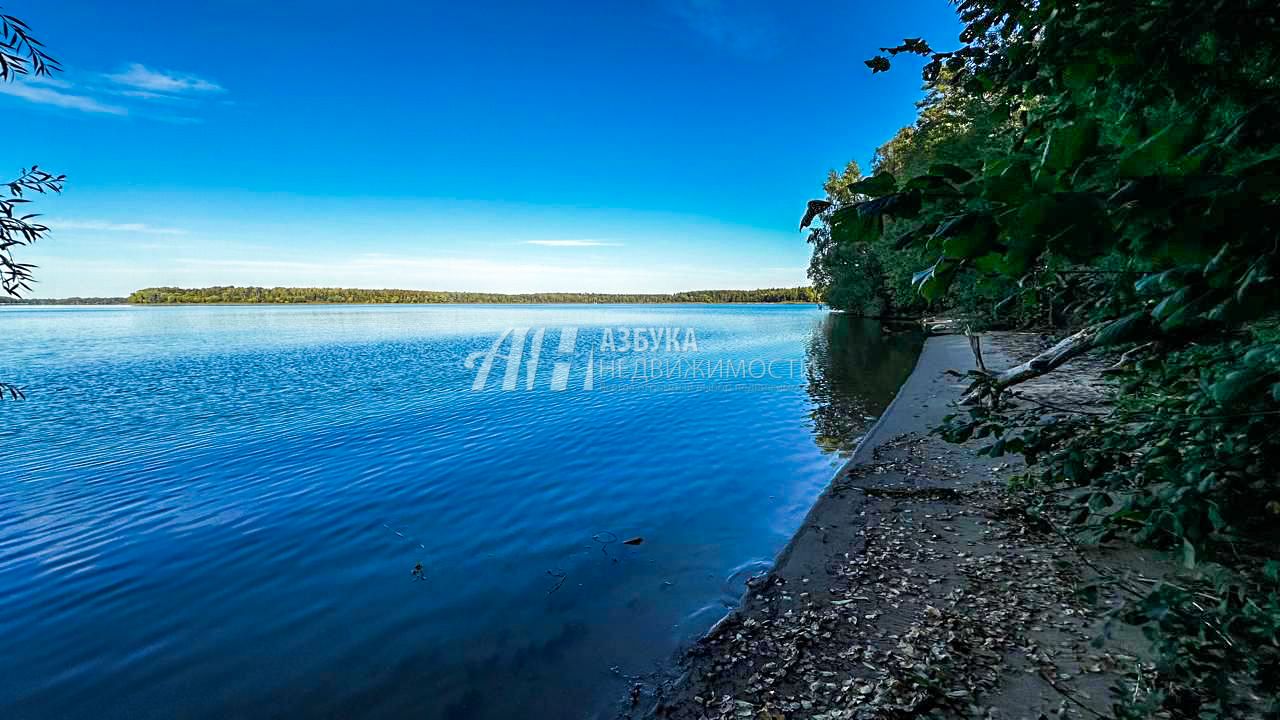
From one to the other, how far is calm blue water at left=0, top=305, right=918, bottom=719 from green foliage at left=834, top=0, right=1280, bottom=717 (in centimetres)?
471

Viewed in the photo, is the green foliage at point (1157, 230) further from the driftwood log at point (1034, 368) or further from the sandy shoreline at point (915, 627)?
the sandy shoreline at point (915, 627)

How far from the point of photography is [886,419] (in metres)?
15.8

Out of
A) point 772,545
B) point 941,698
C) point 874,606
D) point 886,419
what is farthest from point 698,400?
point 941,698

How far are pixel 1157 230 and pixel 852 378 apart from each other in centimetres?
2674

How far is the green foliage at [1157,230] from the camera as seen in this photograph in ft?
4.23

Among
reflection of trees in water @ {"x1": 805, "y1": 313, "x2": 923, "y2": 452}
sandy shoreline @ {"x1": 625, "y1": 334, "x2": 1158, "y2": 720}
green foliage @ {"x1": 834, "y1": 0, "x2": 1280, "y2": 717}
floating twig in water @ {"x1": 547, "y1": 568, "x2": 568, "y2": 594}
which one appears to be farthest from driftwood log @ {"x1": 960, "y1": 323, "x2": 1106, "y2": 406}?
reflection of trees in water @ {"x1": 805, "y1": 313, "x2": 923, "y2": 452}

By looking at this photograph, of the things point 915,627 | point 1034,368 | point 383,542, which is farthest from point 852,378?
point 383,542

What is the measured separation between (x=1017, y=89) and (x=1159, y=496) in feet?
9.47

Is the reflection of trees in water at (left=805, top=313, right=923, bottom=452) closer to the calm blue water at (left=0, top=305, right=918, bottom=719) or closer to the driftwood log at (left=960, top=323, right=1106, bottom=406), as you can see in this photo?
the calm blue water at (left=0, top=305, right=918, bottom=719)

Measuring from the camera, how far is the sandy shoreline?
4.56 m

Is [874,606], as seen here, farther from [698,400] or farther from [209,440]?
[209,440]

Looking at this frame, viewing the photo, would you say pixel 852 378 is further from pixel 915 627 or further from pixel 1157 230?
pixel 1157 230

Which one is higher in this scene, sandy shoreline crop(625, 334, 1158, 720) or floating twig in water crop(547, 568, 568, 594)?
sandy shoreline crop(625, 334, 1158, 720)

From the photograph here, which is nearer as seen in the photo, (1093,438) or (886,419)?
(1093,438)
